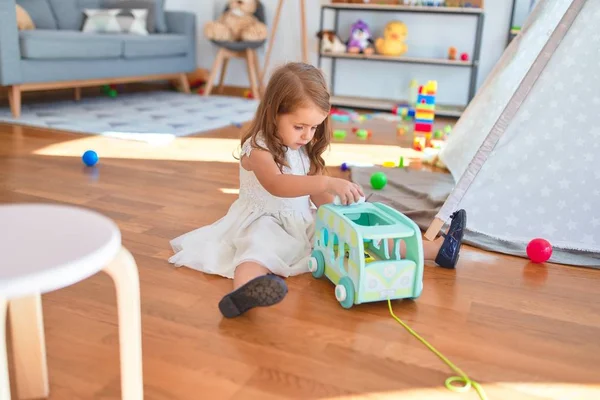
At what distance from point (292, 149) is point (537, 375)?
74 centimetres

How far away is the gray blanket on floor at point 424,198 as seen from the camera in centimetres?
158

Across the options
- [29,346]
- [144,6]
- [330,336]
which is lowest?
[330,336]

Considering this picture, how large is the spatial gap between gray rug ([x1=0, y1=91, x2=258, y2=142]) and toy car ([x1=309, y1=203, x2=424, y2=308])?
1710mm

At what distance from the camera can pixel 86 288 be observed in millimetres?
1277

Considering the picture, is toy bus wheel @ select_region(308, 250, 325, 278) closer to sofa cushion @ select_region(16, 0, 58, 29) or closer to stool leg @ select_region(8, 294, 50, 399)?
stool leg @ select_region(8, 294, 50, 399)

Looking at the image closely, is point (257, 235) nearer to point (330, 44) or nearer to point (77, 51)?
point (77, 51)

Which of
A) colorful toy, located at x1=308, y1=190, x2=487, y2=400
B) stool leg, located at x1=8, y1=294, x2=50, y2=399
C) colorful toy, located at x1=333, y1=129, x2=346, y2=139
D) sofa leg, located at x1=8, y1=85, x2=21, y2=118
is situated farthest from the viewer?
sofa leg, located at x1=8, y1=85, x2=21, y2=118

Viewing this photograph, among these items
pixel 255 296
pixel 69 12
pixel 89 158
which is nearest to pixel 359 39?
pixel 69 12

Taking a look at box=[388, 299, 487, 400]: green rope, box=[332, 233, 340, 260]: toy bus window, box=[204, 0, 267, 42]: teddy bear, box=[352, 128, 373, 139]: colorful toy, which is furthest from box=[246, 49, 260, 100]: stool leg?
box=[388, 299, 487, 400]: green rope

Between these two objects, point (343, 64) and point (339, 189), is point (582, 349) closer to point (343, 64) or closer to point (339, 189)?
point (339, 189)

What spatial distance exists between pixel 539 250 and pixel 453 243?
0.80 feet

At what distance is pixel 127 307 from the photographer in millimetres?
704

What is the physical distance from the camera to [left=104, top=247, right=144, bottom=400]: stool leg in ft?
2.28

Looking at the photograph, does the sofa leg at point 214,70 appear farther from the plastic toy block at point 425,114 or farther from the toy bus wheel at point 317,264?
the toy bus wheel at point 317,264
